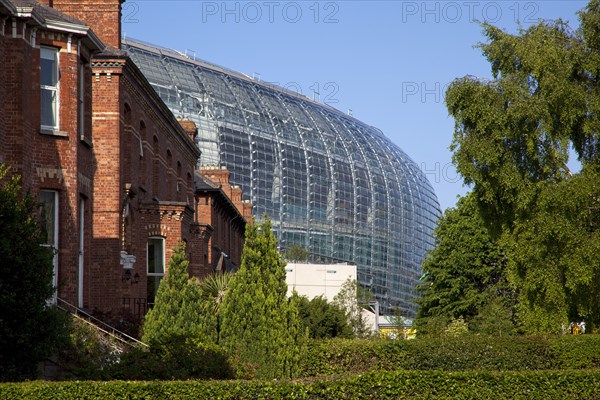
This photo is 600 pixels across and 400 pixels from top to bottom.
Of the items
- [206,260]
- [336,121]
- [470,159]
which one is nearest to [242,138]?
[336,121]

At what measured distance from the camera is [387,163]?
478ft

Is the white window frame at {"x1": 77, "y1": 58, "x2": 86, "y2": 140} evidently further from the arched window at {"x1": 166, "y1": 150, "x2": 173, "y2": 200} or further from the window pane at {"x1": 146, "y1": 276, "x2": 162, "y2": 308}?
the arched window at {"x1": 166, "y1": 150, "x2": 173, "y2": 200}

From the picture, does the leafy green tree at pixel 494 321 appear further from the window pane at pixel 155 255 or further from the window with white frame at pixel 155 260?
the window pane at pixel 155 255

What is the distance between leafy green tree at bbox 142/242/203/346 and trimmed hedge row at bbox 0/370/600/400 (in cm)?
839

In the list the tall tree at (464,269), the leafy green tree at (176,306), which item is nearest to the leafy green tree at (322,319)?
the leafy green tree at (176,306)

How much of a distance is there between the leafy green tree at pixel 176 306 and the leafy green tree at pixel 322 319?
598 inches

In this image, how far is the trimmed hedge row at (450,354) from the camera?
3153 cm

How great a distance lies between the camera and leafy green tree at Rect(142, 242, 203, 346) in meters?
28.1

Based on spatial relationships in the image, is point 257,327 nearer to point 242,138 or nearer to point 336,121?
point 242,138

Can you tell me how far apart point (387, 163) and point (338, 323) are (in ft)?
330

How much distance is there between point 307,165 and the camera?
420ft

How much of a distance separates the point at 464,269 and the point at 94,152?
1677 inches

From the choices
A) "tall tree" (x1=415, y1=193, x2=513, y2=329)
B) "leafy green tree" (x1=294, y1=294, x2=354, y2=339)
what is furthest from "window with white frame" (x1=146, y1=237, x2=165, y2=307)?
"tall tree" (x1=415, y1=193, x2=513, y2=329)

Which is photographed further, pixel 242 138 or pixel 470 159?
pixel 242 138
